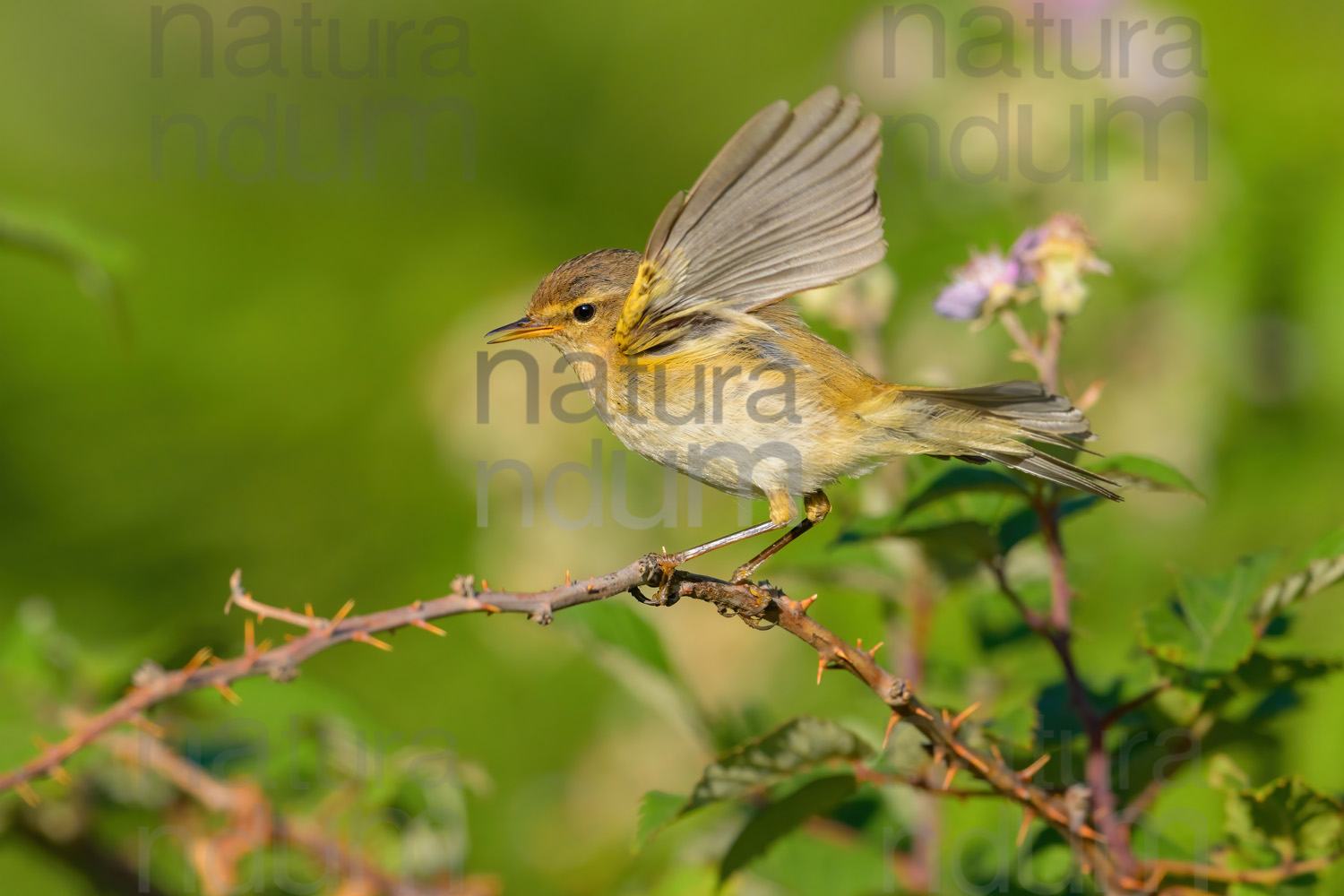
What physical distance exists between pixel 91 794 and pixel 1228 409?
3157 mm

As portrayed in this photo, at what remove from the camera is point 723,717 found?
7.54 ft

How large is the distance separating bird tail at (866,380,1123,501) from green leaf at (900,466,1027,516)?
4 centimetres

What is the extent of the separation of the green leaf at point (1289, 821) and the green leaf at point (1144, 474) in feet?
1.44

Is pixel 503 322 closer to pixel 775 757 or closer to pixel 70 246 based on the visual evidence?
pixel 70 246

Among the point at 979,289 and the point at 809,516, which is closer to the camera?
the point at 979,289

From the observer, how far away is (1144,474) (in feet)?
5.70

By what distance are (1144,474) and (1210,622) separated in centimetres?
26

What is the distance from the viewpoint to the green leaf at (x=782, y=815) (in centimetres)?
169

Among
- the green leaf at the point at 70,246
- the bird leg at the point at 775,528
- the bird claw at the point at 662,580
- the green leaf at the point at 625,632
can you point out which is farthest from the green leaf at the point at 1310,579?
the green leaf at the point at 70,246

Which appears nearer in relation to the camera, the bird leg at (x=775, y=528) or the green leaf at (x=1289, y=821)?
the green leaf at (x=1289, y=821)

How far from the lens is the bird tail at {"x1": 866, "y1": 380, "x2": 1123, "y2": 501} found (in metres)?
1.77

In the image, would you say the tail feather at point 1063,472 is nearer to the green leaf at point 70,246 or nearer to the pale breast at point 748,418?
the pale breast at point 748,418

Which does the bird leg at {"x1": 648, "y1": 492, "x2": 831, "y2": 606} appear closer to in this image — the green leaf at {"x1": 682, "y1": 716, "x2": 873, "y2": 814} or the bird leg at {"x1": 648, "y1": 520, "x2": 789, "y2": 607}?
the bird leg at {"x1": 648, "y1": 520, "x2": 789, "y2": 607}

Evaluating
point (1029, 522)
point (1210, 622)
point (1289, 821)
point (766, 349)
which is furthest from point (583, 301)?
point (1289, 821)
